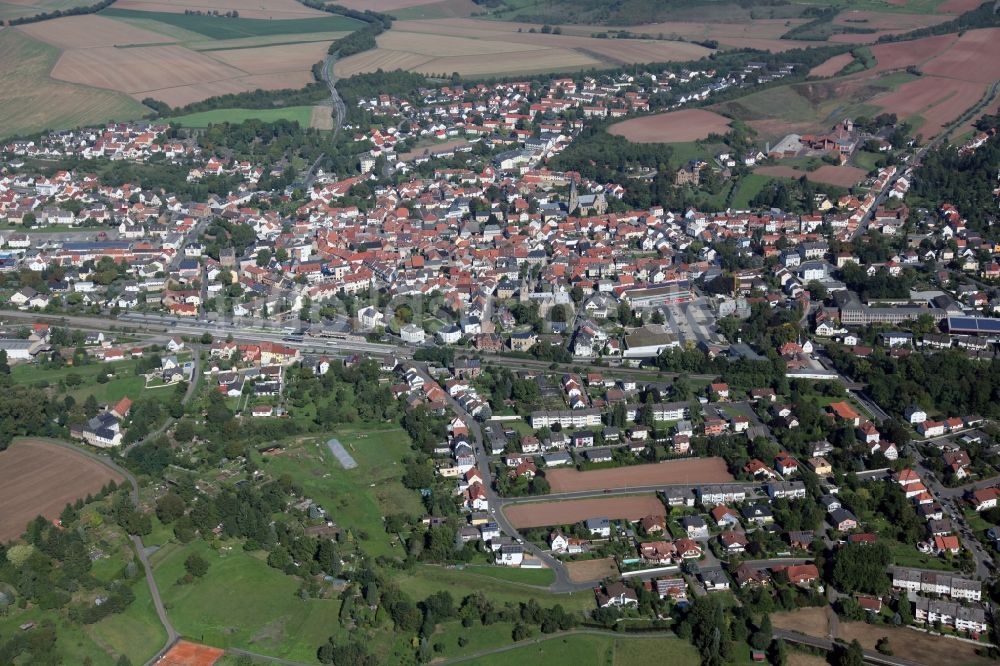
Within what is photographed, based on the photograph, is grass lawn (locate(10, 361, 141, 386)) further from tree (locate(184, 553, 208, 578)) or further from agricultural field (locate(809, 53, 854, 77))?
agricultural field (locate(809, 53, 854, 77))

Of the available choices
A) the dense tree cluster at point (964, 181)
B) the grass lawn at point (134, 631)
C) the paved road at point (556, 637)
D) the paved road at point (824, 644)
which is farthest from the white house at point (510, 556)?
the dense tree cluster at point (964, 181)

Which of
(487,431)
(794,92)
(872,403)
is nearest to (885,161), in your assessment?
(794,92)

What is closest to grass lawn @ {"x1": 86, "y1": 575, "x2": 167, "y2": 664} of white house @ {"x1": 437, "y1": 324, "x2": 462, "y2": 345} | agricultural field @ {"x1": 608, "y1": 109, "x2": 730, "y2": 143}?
white house @ {"x1": 437, "y1": 324, "x2": 462, "y2": 345}

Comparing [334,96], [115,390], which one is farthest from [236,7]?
[115,390]

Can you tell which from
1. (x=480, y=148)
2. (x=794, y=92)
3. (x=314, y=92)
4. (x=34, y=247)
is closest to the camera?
(x=34, y=247)

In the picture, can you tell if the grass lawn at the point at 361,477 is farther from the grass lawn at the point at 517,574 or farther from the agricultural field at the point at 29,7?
the agricultural field at the point at 29,7

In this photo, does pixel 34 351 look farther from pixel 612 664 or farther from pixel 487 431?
pixel 612 664
